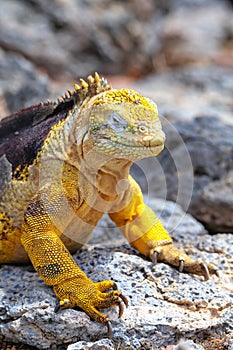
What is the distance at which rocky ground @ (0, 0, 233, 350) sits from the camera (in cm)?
430

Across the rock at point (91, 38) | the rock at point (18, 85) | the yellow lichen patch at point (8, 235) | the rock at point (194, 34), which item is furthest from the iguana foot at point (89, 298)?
the rock at point (194, 34)

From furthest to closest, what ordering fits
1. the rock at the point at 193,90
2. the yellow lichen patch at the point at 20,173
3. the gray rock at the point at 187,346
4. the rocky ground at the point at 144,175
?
the rock at the point at 193,90 → the yellow lichen patch at the point at 20,173 → the rocky ground at the point at 144,175 → the gray rock at the point at 187,346

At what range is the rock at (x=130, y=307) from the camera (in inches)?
167

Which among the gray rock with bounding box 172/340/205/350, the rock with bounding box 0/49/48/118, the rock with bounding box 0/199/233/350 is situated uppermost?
the rock with bounding box 0/49/48/118

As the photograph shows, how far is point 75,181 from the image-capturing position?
460 centimetres

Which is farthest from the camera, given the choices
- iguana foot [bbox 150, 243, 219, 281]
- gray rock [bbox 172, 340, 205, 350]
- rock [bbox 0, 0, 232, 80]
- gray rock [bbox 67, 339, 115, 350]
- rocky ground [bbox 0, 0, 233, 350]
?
rock [bbox 0, 0, 232, 80]

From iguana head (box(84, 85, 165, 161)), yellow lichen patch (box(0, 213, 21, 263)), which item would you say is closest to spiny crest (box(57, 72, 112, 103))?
iguana head (box(84, 85, 165, 161))

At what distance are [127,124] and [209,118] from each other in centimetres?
438

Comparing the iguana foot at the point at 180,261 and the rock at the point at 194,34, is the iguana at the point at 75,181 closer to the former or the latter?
the iguana foot at the point at 180,261

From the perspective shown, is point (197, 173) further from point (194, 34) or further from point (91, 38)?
point (194, 34)

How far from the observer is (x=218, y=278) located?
5.07 metres

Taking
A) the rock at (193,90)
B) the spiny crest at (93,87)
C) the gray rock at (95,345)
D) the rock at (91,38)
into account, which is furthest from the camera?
the rock at (91,38)

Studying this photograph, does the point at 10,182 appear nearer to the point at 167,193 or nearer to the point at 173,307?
the point at 173,307

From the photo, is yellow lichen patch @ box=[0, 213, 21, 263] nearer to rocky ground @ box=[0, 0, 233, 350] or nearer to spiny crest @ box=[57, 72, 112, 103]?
rocky ground @ box=[0, 0, 233, 350]
